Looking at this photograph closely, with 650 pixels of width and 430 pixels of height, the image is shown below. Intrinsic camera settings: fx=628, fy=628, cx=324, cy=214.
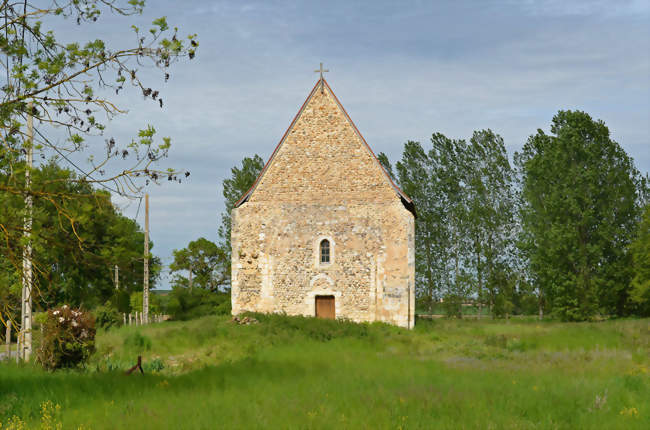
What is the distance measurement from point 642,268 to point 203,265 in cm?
2845

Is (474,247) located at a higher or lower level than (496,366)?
→ higher

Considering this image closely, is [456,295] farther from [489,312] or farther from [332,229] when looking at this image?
[332,229]

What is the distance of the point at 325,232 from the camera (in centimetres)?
2866

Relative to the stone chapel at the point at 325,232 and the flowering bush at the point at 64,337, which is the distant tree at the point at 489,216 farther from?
the flowering bush at the point at 64,337

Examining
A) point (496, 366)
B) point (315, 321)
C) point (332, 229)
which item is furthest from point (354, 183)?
point (496, 366)

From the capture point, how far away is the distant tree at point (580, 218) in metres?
39.3

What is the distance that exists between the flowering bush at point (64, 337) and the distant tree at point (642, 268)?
3319cm

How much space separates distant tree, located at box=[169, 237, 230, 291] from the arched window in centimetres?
1682

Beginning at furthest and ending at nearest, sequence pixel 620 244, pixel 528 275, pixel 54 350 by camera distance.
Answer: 1. pixel 528 275
2. pixel 620 244
3. pixel 54 350

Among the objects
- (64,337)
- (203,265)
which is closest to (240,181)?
(203,265)

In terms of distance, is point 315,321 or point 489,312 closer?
point 315,321

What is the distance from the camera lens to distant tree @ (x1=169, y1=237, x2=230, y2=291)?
143ft

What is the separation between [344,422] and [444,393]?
104 inches

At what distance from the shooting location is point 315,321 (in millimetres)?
24406
